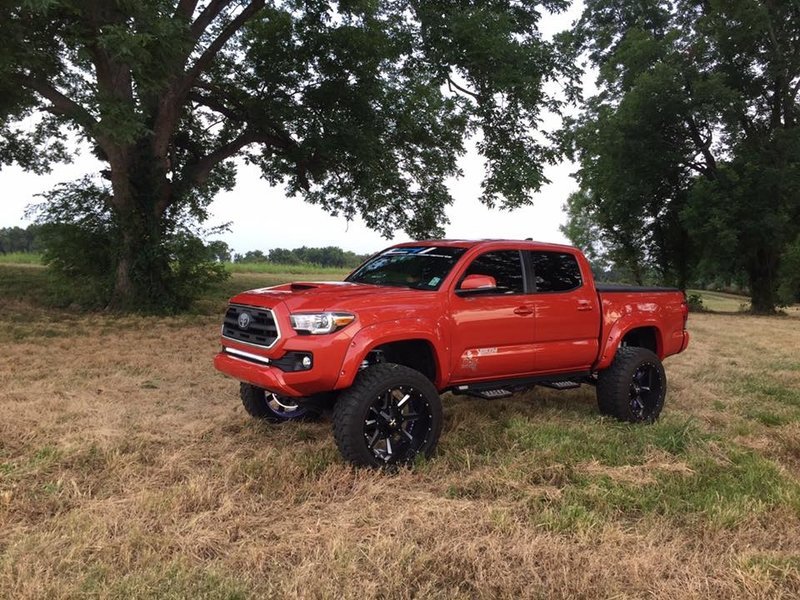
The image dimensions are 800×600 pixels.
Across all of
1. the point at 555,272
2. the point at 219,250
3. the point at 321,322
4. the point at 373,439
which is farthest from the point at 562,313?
the point at 219,250

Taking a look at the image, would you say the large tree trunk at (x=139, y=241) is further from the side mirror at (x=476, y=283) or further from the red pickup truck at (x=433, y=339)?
the side mirror at (x=476, y=283)

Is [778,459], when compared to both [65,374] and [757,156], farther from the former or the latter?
[757,156]

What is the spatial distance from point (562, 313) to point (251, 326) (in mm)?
2868

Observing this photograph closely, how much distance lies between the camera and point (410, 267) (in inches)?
217

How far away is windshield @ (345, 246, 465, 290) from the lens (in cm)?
520

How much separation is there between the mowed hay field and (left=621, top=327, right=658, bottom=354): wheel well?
79 centimetres

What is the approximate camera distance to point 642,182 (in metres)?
24.2

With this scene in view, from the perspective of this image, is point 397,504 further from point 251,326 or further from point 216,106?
point 216,106

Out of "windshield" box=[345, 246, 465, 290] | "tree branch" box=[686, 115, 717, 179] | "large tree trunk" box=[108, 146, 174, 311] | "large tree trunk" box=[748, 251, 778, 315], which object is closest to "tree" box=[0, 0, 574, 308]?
"large tree trunk" box=[108, 146, 174, 311]


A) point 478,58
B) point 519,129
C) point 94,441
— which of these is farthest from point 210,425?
point 519,129

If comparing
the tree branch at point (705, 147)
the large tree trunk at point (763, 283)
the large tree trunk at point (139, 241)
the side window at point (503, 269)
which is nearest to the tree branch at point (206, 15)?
the large tree trunk at point (139, 241)

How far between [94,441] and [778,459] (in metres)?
5.61

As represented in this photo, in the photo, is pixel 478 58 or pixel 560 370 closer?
pixel 560 370

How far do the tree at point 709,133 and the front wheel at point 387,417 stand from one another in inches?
737
